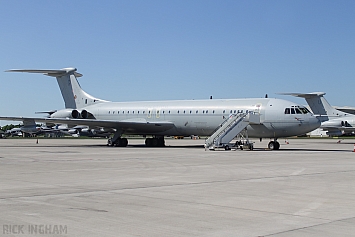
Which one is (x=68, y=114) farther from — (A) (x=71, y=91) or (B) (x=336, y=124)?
(B) (x=336, y=124)

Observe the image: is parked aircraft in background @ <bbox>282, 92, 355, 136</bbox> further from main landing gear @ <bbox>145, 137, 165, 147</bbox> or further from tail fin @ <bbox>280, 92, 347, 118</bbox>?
main landing gear @ <bbox>145, 137, 165, 147</bbox>

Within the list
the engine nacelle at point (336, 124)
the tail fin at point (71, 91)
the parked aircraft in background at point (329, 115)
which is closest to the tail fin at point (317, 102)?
the parked aircraft in background at point (329, 115)

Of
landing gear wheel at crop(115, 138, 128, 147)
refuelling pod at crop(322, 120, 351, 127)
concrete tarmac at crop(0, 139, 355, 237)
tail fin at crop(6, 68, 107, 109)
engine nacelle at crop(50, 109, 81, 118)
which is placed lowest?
concrete tarmac at crop(0, 139, 355, 237)

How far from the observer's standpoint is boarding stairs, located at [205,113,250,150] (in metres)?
34.1

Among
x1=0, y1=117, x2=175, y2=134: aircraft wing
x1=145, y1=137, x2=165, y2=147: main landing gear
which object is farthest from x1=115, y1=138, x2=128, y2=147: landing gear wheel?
x1=145, y1=137, x2=165, y2=147: main landing gear

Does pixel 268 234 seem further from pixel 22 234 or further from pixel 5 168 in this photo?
pixel 5 168

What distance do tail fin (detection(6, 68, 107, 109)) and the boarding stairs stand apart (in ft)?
55.9

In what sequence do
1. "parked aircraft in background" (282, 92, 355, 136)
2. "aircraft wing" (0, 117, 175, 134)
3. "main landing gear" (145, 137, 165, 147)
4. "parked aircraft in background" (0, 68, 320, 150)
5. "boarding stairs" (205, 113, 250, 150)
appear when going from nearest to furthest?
"boarding stairs" (205, 113, 250, 150)
"parked aircraft in background" (0, 68, 320, 150)
"aircraft wing" (0, 117, 175, 134)
"main landing gear" (145, 137, 165, 147)
"parked aircraft in background" (282, 92, 355, 136)

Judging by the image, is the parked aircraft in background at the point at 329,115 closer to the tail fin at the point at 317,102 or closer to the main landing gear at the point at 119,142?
the tail fin at the point at 317,102

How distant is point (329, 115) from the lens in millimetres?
60844

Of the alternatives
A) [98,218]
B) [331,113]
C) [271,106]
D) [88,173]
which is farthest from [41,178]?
[331,113]

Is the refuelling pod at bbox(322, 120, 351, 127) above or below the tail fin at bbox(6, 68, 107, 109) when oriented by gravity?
below

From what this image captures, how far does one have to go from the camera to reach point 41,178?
14.8m

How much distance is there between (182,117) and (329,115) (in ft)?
90.1
